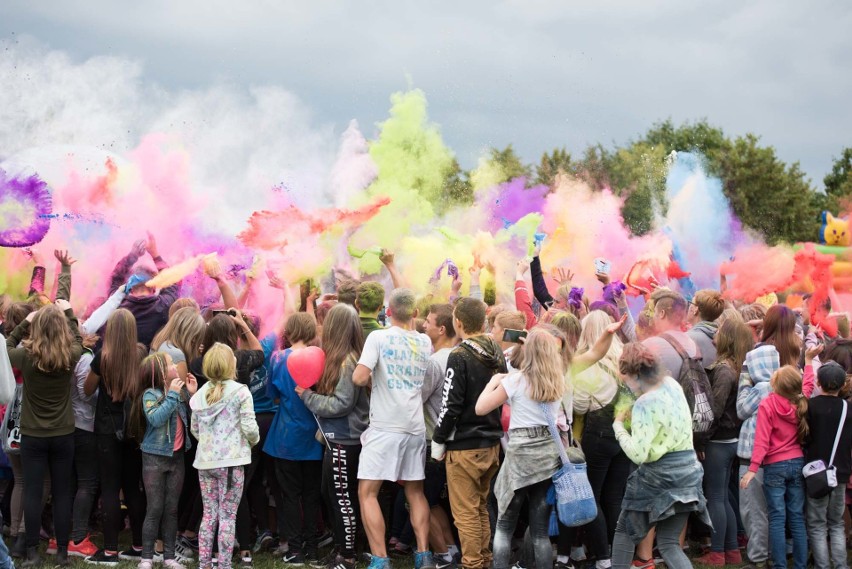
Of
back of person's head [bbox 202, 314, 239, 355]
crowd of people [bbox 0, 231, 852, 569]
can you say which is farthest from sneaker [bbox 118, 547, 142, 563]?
back of person's head [bbox 202, 314, 239, 355]

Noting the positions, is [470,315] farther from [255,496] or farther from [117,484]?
[117,484]

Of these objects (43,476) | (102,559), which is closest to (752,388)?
(102,559)

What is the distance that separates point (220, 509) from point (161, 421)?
2.62 ft

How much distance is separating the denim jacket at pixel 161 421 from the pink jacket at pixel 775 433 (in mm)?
4416

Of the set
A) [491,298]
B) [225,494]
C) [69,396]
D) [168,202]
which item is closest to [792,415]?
[225,494]

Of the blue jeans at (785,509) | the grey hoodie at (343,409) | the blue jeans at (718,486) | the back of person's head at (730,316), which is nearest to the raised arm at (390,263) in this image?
the grey hoodie at (343,409)

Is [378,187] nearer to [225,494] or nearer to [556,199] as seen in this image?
[556,199]

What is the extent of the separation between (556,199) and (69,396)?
32.4 feet

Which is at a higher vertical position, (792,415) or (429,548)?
(792,415)

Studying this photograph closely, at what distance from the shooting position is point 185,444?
278 inches

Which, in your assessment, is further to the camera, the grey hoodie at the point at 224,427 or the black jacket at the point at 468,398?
the grey hoodie at the point at 224,427

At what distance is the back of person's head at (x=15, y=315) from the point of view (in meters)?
7.69

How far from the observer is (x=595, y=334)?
681 centimetres

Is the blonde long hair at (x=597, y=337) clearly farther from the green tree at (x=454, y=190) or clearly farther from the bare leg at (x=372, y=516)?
the green tree at (x=454, y=190)
